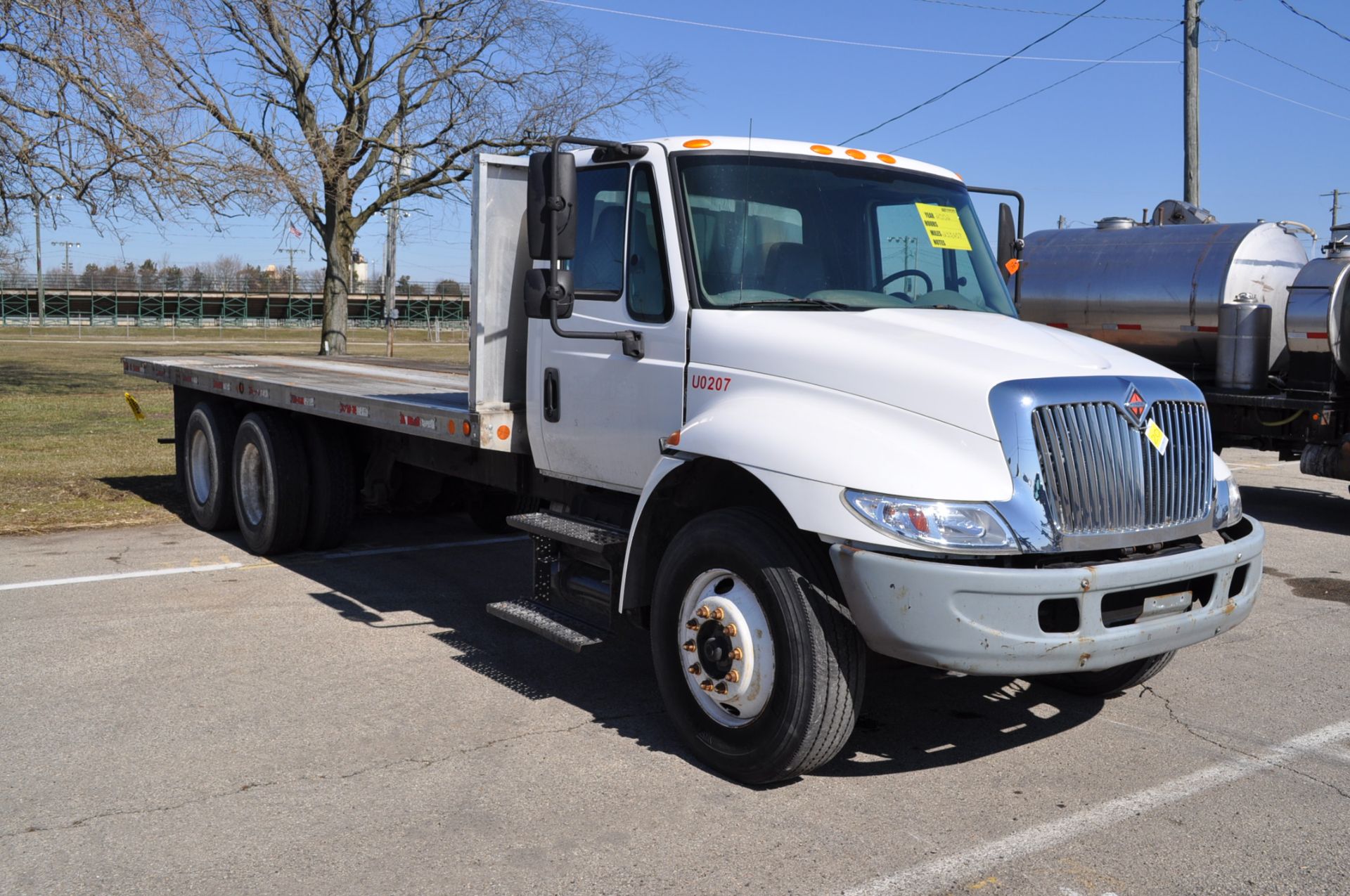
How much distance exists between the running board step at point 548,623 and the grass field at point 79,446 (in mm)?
6033

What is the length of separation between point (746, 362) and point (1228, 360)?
28.7 ft

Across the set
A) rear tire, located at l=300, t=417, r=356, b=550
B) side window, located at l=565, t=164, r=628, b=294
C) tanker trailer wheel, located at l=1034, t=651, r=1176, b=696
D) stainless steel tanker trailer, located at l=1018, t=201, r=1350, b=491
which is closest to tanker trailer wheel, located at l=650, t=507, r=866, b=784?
side window, located at l=565, t=164, r=628, b=294

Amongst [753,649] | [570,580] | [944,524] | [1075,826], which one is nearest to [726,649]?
[753,649]

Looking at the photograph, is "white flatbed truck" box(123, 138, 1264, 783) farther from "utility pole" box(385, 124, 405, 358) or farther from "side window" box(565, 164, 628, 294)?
"utility pole" box(385, 124, 405, 358)

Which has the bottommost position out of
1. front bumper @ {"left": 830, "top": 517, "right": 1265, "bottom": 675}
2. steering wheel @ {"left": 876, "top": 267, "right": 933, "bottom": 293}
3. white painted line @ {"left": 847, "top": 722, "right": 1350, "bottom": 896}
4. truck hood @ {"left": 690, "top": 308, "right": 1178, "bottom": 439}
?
white painted line @ {"left": 847, "top": 722, "right": 1350, "bottom": 896}

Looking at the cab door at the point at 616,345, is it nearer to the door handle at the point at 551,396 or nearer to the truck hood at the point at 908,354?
the door handle at the point at 551,396

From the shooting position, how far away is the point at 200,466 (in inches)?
403

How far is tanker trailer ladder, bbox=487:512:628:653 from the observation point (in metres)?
5.41

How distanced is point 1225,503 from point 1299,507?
8609mm

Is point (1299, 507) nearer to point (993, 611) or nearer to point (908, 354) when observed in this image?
point (908, 354)

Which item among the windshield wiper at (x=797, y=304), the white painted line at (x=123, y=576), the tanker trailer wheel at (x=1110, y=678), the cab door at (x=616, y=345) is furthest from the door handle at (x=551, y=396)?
the white painted line at (x=123, y=576)

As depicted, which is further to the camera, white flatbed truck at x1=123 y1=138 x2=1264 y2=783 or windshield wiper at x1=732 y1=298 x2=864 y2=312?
windshield wiper at x1=732 y1=298 x2=864 y2=312

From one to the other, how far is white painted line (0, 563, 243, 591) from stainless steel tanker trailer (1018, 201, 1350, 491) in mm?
8995

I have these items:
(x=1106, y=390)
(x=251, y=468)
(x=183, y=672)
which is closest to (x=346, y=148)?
(x=251, y=468)
